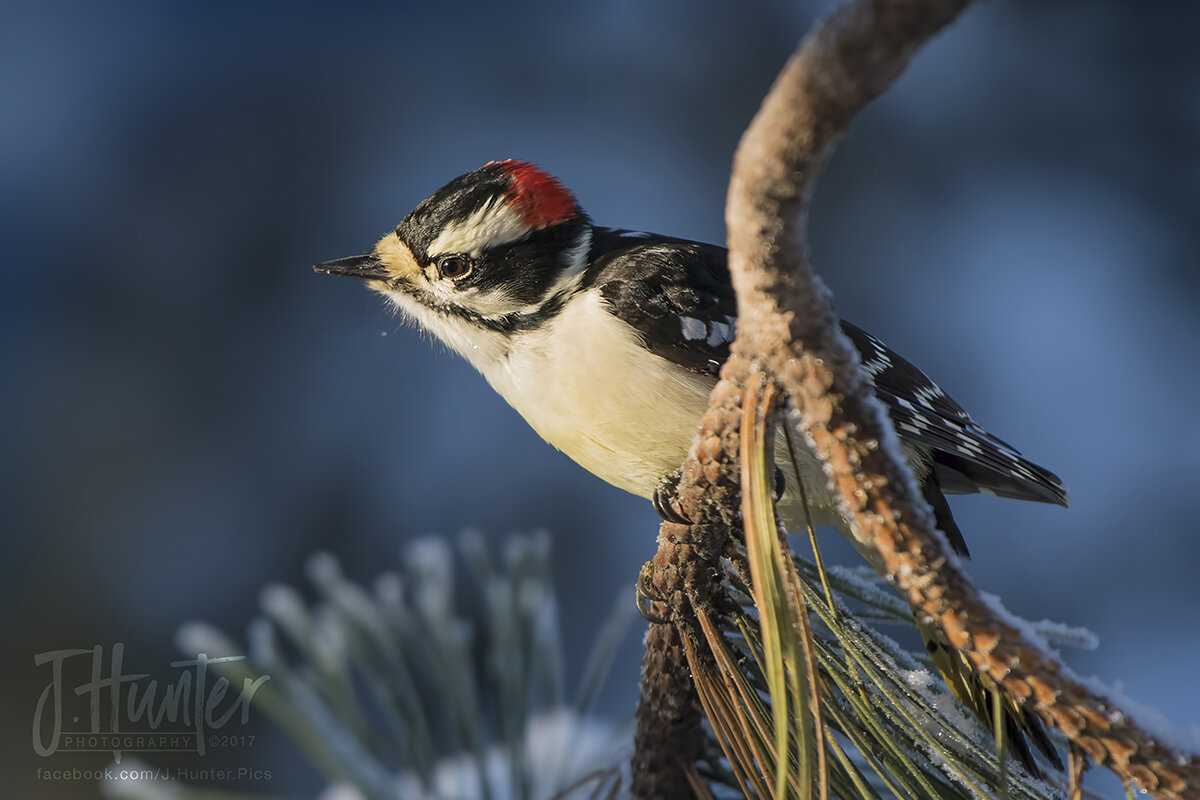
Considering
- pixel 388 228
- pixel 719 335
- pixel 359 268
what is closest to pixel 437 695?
pixel 719 335

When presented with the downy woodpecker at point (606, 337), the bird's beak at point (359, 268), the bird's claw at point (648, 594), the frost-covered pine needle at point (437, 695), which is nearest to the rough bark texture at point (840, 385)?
the bird's claw at point (648, 594)

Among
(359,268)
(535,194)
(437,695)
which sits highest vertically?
(535,194)

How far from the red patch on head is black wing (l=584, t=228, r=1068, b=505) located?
5.3 inches

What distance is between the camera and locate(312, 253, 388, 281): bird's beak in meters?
1.87

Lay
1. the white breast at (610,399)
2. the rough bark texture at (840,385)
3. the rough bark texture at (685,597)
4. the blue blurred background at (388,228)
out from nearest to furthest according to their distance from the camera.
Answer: the rough bark texture at (840,385)
the rough bark texture at (685,597)
the white breast at (610,399)
the blue blurred background at (388,228)

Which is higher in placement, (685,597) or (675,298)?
(675,298)

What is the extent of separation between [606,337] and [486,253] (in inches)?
14.4

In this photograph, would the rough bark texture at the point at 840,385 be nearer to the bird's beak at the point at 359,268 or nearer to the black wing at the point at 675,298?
the black wing at the point at 675,298

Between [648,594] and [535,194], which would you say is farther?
[535,194]

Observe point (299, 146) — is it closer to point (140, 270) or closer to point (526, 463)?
point (140, 270)

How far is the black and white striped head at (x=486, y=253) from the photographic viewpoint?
1792 mm

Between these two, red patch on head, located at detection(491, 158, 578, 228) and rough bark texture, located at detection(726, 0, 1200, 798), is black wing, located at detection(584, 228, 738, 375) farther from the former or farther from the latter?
rough bark texture, located at detection(726, 0, 1200, 798)

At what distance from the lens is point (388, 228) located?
10.5 feet

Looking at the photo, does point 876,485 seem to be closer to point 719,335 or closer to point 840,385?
point 840,385
